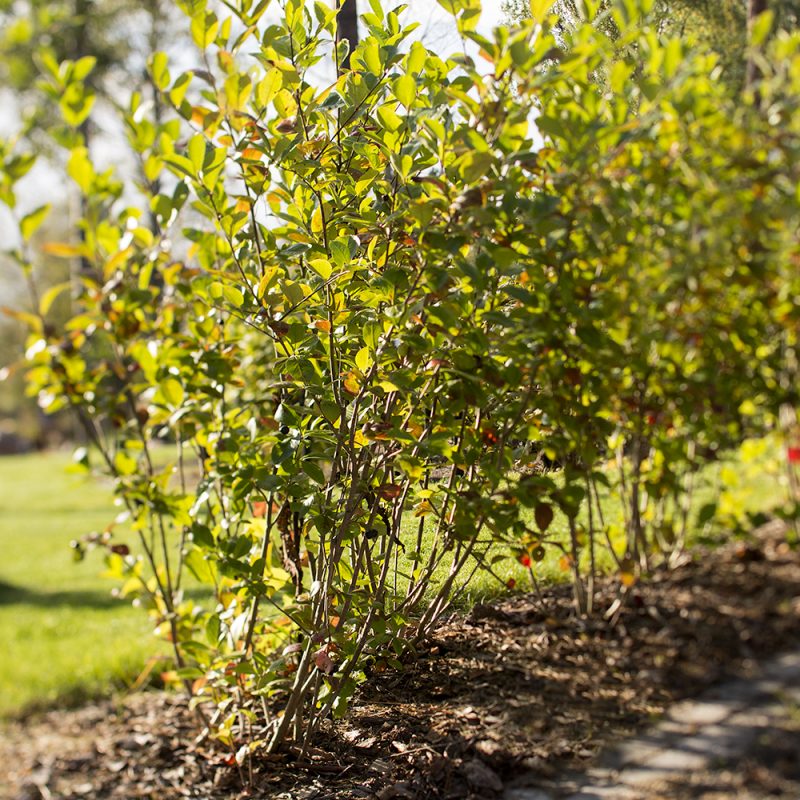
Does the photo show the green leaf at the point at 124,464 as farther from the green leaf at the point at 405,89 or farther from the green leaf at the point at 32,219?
the green leaf at the point at 405,89

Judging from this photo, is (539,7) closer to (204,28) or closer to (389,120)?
(389,120)

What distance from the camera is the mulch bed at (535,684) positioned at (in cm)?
146

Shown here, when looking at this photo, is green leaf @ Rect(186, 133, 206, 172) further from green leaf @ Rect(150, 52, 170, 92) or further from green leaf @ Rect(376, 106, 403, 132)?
green leaf @ Rect(376, 106, 403, 132)

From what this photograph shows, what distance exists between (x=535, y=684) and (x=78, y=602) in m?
5.36

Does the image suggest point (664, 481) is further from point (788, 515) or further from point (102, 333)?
point (102, 333)

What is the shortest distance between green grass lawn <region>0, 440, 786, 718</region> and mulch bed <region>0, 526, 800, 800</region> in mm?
84

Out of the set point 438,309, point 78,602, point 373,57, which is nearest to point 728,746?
point 438,309

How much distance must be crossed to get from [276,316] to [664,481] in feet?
3.17

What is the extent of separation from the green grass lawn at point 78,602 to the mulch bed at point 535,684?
0.08 m

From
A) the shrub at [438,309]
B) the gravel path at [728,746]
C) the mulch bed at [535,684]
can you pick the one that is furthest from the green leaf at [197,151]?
the gravel path at [728,746]

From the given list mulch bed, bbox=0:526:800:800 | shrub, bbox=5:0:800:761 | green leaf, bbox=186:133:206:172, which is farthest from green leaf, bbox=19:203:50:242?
mulch bed, bbox=0:526:800:800

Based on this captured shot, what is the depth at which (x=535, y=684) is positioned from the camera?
187cm

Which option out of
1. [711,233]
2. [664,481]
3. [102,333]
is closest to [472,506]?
[664,481]

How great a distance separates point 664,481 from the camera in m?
1.63
